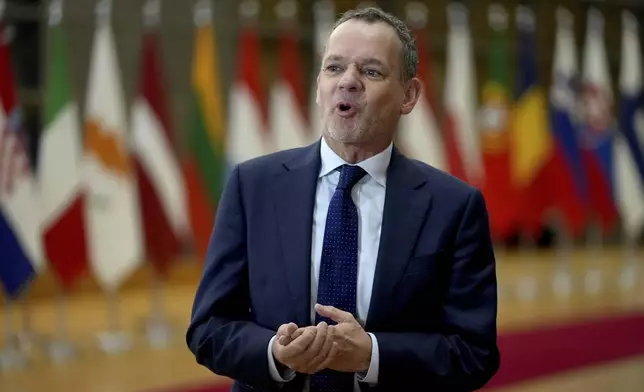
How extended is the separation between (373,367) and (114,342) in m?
6.74

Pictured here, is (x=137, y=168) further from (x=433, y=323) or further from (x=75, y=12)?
(x=433, y=323)

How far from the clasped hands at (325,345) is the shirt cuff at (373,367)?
11 mm

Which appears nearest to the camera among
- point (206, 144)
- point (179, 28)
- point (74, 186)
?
point (74, 186)

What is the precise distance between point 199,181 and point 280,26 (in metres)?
4.53

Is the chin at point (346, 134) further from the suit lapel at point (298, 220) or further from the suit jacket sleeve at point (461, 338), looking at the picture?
the suit jacket sleeve at point (461, 338)

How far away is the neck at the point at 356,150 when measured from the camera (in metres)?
2.04

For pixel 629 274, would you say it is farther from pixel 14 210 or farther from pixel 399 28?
pixel 399 28

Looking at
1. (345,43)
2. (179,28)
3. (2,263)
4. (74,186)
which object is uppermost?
(179,28)

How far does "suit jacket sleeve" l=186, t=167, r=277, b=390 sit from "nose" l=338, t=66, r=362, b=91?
339 millimetres

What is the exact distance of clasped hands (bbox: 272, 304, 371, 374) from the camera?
1788 millimetres

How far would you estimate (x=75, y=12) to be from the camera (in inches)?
434

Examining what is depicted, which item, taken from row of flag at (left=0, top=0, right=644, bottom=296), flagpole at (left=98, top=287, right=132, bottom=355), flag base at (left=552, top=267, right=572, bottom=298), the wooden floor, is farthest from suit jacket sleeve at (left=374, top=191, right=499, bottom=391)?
flag base at (left=552, top=267, right=572, bottom=298)

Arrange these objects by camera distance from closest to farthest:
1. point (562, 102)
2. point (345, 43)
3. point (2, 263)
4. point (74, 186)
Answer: point (345, 43) → point (2, 263) → point (74, 186) → point (562, 102)

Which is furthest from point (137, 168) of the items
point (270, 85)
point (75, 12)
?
point (270, 85)
